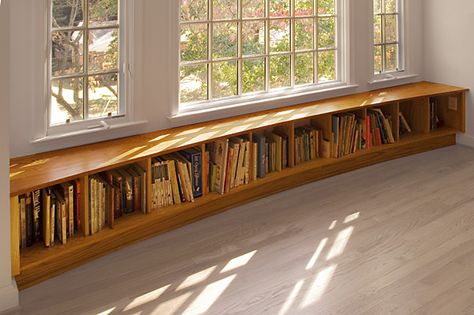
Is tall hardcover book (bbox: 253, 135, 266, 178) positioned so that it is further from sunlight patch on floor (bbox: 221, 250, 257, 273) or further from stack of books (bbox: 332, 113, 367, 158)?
sunlight patch on floor (bbox: 221, 250, 257, 273)

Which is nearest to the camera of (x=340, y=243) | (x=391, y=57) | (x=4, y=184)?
(x=4, y=184)

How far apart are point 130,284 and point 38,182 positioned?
74 cm

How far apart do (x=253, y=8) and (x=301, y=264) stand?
2363 millimetres

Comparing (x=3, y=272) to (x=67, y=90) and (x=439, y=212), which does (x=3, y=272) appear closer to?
(x=67, y=90)

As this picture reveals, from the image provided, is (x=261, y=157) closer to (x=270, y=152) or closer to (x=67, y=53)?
(x=270, y=152)

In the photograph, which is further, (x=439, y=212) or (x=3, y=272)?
(x=439, y=212)

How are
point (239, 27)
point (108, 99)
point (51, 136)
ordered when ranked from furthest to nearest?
point (239, 27) < point (108, 99) < point (51, 136)

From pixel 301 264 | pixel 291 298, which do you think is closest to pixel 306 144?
pixel 301 264

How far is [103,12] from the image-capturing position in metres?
3.80

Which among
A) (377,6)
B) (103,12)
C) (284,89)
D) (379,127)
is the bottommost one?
(379,127)

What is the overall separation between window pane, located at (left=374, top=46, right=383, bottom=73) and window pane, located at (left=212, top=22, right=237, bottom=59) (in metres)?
1.73


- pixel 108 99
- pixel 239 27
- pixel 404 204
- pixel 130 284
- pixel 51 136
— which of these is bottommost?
pixel 130 284

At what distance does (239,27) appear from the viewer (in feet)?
15.1

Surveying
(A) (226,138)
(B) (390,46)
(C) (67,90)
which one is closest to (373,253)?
(A) (226,138)
